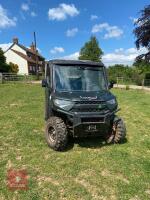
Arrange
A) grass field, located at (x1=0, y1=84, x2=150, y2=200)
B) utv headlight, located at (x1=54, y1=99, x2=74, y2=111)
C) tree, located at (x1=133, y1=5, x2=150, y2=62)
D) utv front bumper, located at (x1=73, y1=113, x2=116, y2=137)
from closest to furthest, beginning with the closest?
grass field, located at (x1=0, y1=84, x2=150, y2=200)
utv front bumper, located at (x1=73, y1=113, x2=116, y2=137)
utv headlight, located at (x1=54, y1=99, x2=74, y2=111)
tree, located at (x1=133, y1=5, x2=150, y2=62)

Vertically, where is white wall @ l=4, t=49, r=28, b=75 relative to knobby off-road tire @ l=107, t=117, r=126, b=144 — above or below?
above

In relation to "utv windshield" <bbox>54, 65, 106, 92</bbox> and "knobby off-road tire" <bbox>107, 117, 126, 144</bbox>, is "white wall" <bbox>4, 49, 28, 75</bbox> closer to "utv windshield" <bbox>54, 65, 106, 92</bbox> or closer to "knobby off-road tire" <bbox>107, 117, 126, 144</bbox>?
"utv windshield" <bbox>54, 65, 106, 92</bbox>

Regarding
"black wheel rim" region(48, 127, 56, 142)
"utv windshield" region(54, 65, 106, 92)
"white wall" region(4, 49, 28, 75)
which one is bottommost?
"black wheel rim" region(48, 127, 56, 142)

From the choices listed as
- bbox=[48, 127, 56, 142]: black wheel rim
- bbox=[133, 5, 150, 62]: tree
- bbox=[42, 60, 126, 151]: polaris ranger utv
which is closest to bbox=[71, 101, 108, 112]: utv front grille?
bbox=[42, 60, 126, 151]: polaris ranger utv

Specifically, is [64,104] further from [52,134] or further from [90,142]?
[90,142]

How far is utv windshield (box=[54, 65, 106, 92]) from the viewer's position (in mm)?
6637

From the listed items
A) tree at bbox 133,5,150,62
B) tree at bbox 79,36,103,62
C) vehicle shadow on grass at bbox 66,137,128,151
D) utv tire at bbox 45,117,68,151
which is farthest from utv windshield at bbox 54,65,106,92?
tree at bbox 79,36,103,62

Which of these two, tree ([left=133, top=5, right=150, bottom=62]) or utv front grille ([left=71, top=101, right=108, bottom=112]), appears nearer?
utv front grille ([left=71, top=101, right=108, bottom=112])

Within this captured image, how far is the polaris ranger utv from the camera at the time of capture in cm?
597

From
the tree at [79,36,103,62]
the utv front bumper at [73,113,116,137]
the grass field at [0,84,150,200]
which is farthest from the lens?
the tree at [79,36,103,62]

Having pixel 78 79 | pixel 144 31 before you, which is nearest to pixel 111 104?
pixel 78 79

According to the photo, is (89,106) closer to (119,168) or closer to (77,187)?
(119,168)

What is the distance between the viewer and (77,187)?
14.7ft

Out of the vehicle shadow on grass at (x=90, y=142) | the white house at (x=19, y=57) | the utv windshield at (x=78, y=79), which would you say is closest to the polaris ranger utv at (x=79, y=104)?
the utv windshield at (x=78, y=79)
